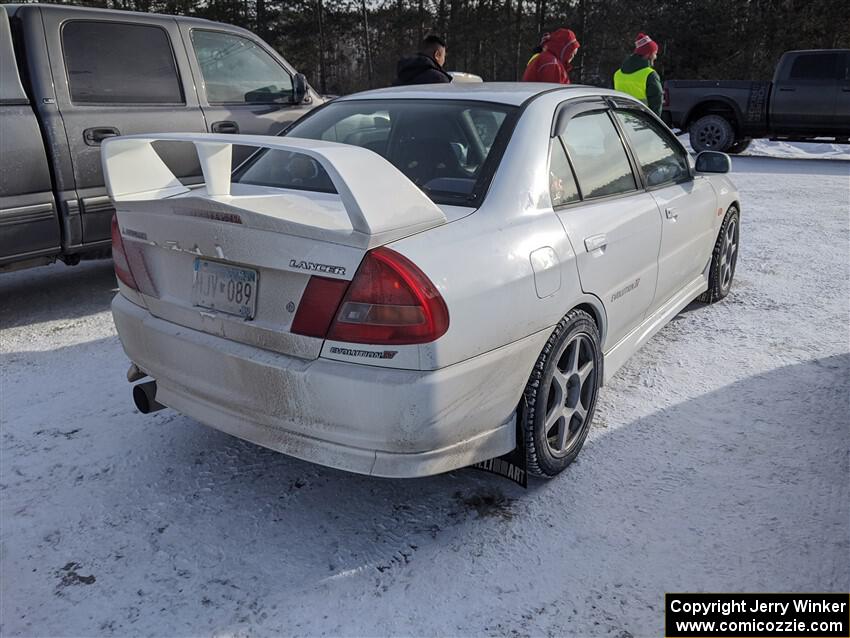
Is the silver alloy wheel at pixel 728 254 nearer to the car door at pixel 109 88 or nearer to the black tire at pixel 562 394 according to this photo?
the black tire at pixel 562 394

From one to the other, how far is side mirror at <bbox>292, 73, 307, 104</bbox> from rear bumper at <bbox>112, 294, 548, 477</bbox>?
392 cm

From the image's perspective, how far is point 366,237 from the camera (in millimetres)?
2021

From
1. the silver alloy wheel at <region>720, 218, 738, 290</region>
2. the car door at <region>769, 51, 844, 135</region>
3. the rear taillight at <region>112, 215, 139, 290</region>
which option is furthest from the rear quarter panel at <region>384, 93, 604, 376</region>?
the car door at <region>769, 51, 844, 135</region>

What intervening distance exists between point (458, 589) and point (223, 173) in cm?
158

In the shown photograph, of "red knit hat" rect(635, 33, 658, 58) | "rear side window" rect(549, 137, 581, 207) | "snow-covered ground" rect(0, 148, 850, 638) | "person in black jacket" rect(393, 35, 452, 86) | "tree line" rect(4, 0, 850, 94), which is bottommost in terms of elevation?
"snow-covered ground" rect(0, 148, 850, 638)

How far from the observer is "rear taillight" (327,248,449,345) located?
2018 mm

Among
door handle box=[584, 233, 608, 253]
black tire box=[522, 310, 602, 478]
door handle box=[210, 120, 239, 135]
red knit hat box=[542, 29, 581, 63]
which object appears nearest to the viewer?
black tire box=[522, 310, 602, 478]

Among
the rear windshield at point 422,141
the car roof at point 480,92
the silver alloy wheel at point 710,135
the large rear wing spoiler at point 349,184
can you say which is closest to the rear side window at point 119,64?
the rear windshield at point 422,141

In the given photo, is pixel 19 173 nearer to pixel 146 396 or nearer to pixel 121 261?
pixel 121 261

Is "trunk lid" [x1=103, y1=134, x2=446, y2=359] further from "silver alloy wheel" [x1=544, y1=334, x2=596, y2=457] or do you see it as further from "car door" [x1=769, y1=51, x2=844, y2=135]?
"car door" [x1=769, y1=51, x2=844, y2=135]

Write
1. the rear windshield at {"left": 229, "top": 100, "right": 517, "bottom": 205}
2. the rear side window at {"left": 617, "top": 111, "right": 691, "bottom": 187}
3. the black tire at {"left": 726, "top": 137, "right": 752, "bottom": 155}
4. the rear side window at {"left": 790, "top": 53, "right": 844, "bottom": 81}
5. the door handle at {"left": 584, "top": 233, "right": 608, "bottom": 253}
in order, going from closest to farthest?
the rear windshield at {"left": 229, "top": 100, "right": 517, "bottom": 205}
the door handle at {"left": 584, "top": 233, "right": 608, "bottom": 253}
the rear side window at {"left": 617, "top": 111, "right": 691, "bottom": 187}
the rear side window at {"left": 790, "top": 53, "right": 844, "bottom": 81}
the black tire at {"left": 726, "top": 137, "right": 752, "bottom": 155}

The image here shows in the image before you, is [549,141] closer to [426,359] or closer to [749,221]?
[426,359]

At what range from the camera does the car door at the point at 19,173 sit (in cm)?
413

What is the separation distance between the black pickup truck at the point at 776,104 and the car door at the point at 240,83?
9930 mm
